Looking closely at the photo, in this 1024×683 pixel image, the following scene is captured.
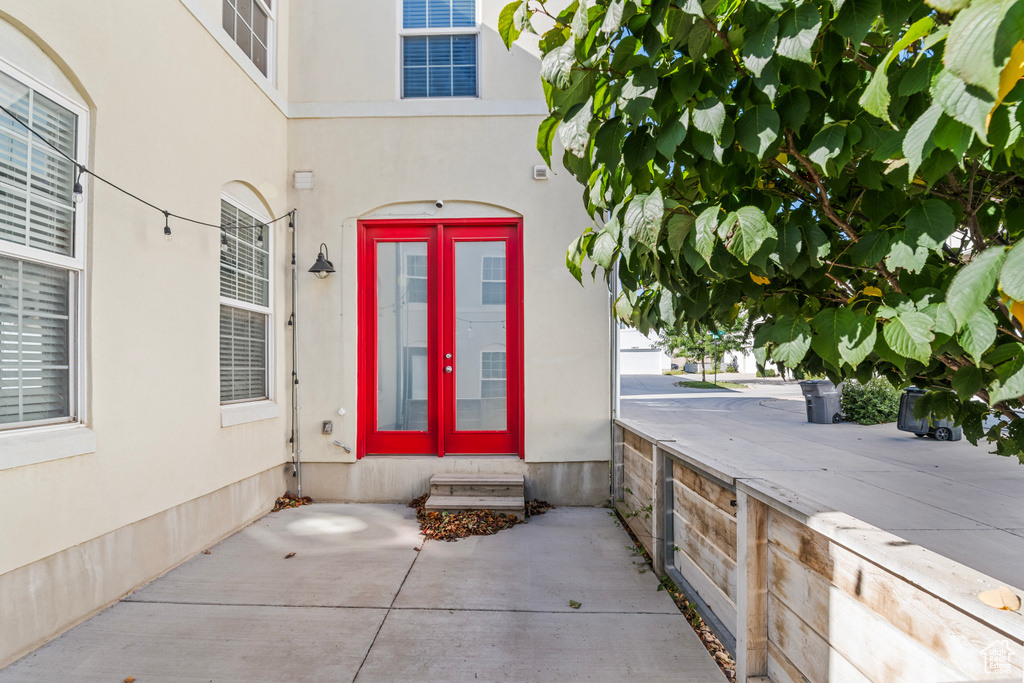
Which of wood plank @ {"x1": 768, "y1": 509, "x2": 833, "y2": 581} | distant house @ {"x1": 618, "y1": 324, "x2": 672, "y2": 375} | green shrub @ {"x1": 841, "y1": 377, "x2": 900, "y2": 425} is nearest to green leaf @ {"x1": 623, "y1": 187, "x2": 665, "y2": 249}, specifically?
wood plank @ {"x1": 768, "y1": 509, "x2": 833, "y2": 581}

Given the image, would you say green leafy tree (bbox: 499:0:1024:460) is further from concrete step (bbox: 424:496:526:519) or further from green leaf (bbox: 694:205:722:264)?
concrete step (bbox: 424:496:526:519)

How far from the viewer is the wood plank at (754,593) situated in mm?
1942

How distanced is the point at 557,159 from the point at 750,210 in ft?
13.0

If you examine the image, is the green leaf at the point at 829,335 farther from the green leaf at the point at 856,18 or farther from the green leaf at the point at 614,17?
the green leaf at the point at 614,17

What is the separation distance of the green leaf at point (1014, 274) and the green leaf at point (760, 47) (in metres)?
0.50

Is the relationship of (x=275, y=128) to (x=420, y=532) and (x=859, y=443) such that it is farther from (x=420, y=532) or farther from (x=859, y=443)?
(x=859, y=443)

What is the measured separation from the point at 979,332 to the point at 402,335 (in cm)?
443

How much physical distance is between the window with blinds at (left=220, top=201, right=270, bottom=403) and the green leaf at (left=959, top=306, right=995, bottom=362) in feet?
13.7

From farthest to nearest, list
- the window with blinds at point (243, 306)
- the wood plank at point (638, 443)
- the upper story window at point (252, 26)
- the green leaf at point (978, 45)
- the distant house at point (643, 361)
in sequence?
the distant house at point (643, 361) < the upper story window at point (252, 26) < the window with blinds at point (243, 306) < the wood plank at point (638, 443) < the green leaf at point (978, 45)

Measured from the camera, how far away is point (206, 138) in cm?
358

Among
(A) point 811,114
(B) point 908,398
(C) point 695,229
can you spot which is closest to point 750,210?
(C) point 695,229

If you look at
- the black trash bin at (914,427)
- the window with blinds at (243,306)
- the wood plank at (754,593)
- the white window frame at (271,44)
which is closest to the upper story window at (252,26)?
the white window frame at (271,44)

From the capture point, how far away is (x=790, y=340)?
103 cm

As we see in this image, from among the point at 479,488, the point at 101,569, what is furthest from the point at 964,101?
the point at 479,488
